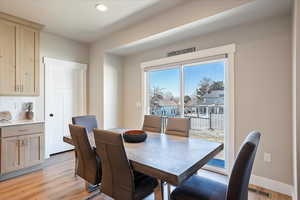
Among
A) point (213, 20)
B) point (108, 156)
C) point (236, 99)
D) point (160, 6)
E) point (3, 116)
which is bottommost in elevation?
point (108, 156)

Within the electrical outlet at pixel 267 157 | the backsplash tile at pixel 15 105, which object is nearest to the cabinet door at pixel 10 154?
the backsplash tile at pixel 15 105

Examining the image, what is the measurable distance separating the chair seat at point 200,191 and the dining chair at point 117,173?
31 centimetres

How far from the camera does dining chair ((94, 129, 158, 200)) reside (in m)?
1.41

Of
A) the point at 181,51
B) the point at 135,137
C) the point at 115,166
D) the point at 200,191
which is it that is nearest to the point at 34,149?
the point at 135,137

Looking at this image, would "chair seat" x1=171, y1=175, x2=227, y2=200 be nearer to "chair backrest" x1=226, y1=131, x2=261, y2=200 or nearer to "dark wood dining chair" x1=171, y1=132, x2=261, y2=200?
"dark wood dining chair" x1=171, y1=132, x2=261, y2=200

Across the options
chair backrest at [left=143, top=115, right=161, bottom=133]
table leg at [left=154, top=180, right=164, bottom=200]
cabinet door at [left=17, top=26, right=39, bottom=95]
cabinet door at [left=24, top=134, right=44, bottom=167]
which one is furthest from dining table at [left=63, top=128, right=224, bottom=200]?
cabinet door at [left=17, top=26, right=39, bottom=95]

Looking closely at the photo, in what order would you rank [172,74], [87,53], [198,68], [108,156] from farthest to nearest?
[87,53], [172,74], [198,68], [108,156]

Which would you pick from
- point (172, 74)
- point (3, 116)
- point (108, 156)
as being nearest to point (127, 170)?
point (108, 156)

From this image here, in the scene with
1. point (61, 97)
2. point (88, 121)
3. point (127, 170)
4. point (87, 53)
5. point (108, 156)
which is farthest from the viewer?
point (87, 53)

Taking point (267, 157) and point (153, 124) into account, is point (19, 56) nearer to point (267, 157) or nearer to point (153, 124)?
point (153, 124)

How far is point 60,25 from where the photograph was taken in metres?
3.23

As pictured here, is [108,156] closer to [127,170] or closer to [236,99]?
[127,170]

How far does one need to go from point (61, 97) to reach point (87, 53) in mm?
1350

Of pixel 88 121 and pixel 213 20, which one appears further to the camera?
pixel 88 121
